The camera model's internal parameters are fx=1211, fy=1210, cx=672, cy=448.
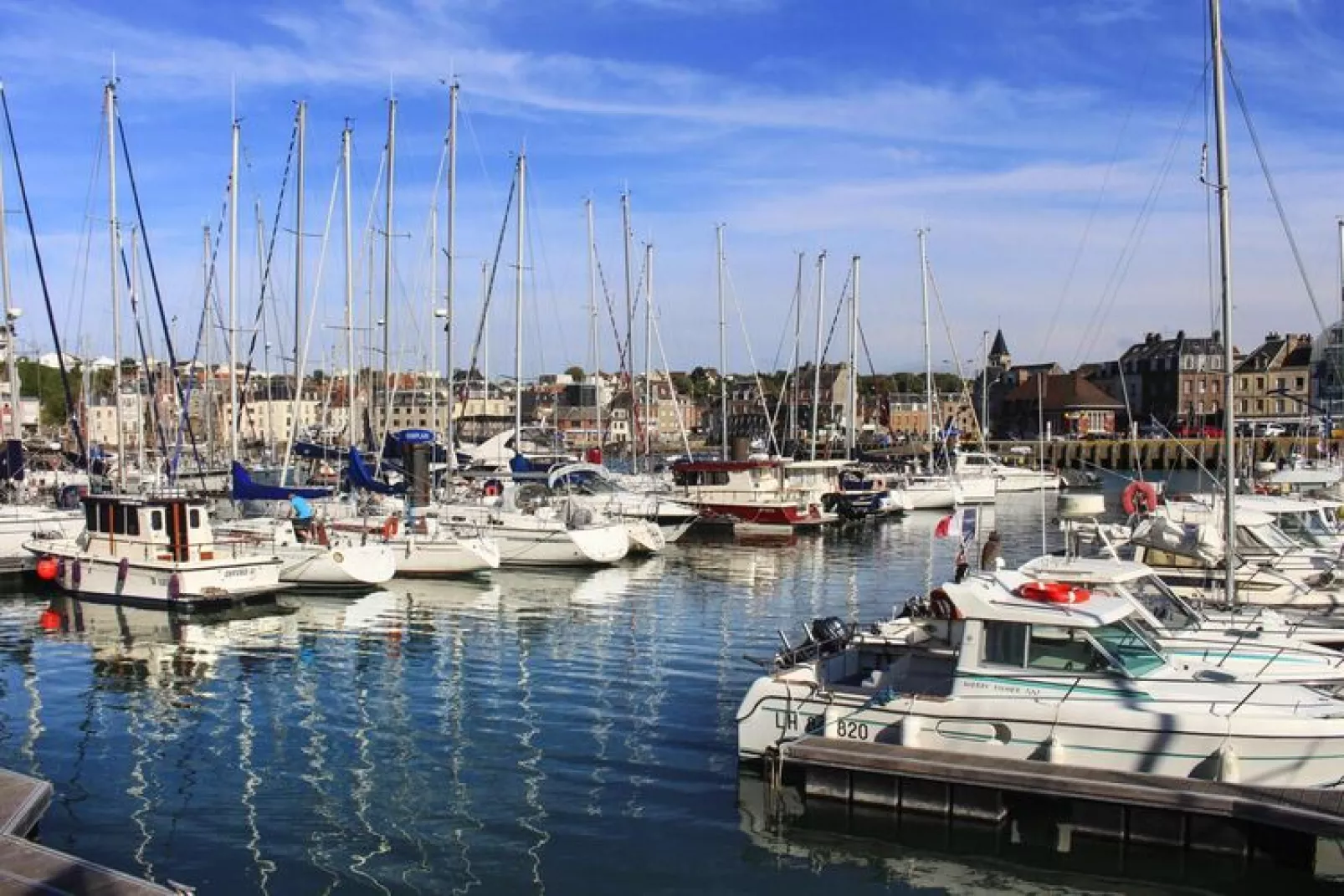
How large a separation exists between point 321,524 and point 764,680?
21.9 meters

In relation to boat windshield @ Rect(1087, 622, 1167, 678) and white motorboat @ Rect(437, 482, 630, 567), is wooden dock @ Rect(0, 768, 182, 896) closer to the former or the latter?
boat windshield @ Rect(1087, 622, 1167, 678)

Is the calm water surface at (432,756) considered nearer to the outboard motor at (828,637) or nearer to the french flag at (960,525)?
the outboard motor at (828,637)

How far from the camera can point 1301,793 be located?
13172mm

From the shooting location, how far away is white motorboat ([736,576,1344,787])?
546 inches

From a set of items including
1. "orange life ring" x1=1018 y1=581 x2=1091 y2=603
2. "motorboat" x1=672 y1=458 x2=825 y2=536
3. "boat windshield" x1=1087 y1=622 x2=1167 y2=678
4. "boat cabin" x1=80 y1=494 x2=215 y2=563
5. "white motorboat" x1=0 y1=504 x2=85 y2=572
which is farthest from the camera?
"motorboat" x1=672 y1=458 x2=825 y2=536

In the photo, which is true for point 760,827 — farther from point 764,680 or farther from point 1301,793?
point 1301,793

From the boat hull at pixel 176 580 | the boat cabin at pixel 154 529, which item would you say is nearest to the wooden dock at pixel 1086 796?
the boat hull at pixel 176 580

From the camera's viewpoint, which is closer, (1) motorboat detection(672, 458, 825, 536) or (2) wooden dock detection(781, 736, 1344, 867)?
(2) wooden dock detection(781, 736, 1344, 867)

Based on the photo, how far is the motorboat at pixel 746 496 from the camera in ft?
174

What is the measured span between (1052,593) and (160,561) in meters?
23.0

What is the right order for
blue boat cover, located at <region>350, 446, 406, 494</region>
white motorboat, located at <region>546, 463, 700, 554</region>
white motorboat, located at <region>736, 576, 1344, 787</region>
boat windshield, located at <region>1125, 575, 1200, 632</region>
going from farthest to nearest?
white motorboat, located at <region>546, 463, 700, 554</region> → blue boat cover, located at <region>350, 446, 406, 494</region> → boat windshield, located at <region>1125, 575, 1200, 632</region> → white motorboat, located at <region>736, 576, 1344, 787</region>

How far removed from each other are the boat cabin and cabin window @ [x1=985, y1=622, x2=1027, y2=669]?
21809mm

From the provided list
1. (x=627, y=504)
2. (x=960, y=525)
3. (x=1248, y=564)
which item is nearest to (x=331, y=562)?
(x=627, y=504)

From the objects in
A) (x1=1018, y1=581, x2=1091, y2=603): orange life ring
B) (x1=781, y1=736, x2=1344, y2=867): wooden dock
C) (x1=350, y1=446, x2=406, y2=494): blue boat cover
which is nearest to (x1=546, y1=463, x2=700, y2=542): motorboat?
(x1=350, y1=446, x2=406, y2=494): blue boat cover
